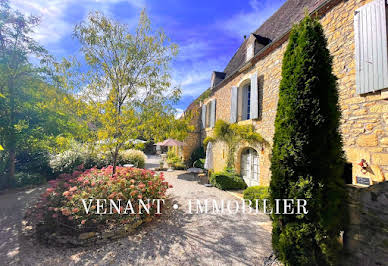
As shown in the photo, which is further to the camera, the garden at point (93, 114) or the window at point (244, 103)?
the window at point (244, 103)

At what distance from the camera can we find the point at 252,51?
7035 mm

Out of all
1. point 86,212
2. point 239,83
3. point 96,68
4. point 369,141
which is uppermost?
point 239,83

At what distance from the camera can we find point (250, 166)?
7.20 m

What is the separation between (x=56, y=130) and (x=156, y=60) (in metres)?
5.60

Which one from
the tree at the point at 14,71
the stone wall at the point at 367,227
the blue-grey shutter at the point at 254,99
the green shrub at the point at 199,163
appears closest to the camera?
the stone wall at the point at 367,227

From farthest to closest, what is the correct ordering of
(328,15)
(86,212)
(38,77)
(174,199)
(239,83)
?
(239,83)
(38,77)
(174,199)
(328,15)
(86,212)

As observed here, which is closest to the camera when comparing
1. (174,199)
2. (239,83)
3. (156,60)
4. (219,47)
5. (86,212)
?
(86,212)

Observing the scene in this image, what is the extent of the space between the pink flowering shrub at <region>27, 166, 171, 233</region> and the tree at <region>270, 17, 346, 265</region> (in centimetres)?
312

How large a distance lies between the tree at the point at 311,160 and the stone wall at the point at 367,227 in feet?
0.49

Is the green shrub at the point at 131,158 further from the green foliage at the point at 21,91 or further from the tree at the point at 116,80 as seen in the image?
the tree at the point at 116,80

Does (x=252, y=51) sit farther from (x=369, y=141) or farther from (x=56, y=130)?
(x=56, y=130)

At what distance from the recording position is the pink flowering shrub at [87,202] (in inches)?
136

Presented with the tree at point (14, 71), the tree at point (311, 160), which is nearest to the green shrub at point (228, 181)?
the tree at point (311, 160)

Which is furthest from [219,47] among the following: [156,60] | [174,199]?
[174,199]
